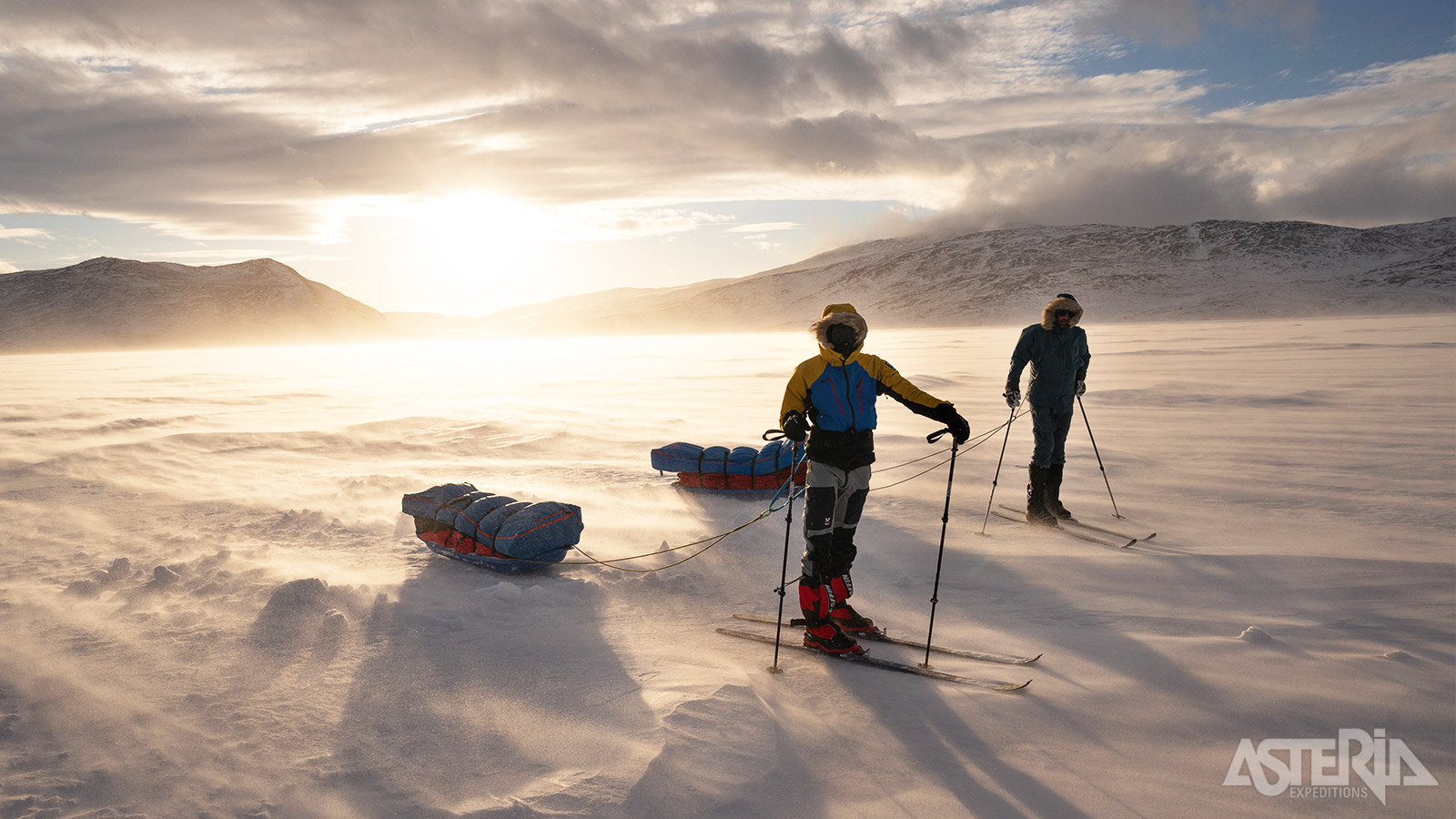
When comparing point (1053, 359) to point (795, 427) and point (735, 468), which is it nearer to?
point (735, 468)

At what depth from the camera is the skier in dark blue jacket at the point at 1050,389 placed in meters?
6.82

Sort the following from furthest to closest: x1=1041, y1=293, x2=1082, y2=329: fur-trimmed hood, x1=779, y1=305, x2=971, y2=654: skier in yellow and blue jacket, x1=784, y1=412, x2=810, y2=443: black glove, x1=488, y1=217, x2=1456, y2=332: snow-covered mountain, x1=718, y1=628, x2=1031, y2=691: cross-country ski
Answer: x1=488, y1=217, x2=1456, y2=332: snow-covered mountain
x1=1041, y1=293, x2=1082, y2=329: fur-trimmed hood
x1=779, y1=305, x2=971, y2=654: skier in yellow and blue jacket
x1=784, y1=412, x2=810, y2=443: black glove
x1=718, y1=628, x2=1031, y2=691: cross-country ski

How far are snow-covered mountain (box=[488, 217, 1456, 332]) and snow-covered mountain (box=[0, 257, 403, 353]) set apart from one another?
52.8 m

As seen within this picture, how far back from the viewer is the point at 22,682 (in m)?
3.74

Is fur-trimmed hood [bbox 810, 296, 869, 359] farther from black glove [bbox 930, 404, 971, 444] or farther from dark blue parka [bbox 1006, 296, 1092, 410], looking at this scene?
dark blue parka [bbox 1006, 296, 1092, 410]

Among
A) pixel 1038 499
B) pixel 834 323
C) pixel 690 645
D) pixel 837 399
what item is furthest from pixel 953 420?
pixel 1038 499

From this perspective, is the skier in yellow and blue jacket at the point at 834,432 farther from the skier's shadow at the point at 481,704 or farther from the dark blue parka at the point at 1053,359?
the dark blue parka at the point at 1053,359

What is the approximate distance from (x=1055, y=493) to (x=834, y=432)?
3790 millimetres

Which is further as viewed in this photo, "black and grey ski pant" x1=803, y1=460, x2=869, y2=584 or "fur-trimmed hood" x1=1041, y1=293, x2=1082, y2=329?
"fur-trimmed hood" x1=1041, y1=293, x2=1082, y2=329

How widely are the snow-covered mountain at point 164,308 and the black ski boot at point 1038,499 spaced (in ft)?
433

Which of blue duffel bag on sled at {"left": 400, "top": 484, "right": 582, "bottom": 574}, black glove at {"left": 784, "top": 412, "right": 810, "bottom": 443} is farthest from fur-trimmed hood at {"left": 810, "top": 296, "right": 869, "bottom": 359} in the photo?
blue duffel bag on sled at {"left": 400, "top": 484, "right": 582, "bottom": 574}

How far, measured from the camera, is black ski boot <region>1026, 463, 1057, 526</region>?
6867 mm

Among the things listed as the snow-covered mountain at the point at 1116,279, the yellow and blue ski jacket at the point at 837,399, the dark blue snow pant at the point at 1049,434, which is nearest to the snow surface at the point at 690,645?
the dark blue snow pant at the point at 1049,434

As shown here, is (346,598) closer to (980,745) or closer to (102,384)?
(980,745)
